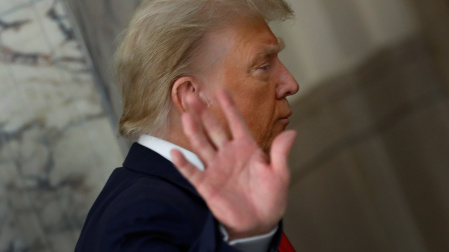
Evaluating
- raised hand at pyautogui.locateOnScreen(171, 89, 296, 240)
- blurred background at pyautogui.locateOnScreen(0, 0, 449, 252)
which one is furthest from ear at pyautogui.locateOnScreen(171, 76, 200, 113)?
blurred background at pyautogui.locateOnScreen(0, 0, 449, 252)

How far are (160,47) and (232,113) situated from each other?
21.2 inches

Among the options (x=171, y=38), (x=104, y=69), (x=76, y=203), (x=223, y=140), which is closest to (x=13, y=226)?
(x=76, y=203)

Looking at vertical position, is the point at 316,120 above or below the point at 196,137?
below

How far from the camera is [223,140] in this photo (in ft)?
3.83

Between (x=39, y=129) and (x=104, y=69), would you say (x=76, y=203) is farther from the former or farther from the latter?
(x=104, y=69)

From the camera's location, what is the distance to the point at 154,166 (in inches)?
62.0

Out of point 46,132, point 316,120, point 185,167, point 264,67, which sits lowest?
point 316,120

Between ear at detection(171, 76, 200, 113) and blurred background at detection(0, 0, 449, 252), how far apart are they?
0.97m

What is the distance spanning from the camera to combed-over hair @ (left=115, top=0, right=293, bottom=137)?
1655 millimetres

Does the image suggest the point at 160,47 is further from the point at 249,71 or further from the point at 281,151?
the point at 281,151

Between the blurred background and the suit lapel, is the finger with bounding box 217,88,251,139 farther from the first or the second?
the blurred background

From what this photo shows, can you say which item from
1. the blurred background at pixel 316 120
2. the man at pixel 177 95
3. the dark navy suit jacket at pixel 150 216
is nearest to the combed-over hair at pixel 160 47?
the man at pixel 177 95

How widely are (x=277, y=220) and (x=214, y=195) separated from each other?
0.39 ft

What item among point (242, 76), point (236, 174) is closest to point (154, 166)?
point (242, 76)
